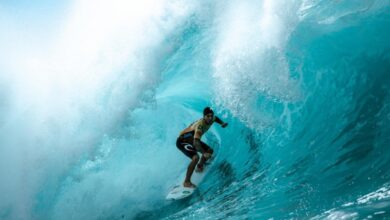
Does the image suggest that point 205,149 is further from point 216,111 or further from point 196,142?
point 216,111

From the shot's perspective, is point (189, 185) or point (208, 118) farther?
point (189, 185)

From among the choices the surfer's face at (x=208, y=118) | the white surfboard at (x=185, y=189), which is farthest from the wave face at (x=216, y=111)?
the surfer's face at (x=208, y=118)

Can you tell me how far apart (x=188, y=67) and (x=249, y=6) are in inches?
116

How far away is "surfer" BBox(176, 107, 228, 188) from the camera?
8.20m

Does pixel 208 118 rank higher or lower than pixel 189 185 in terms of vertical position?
higher

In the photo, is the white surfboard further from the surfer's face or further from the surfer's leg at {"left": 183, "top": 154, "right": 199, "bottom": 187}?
the surfer's face

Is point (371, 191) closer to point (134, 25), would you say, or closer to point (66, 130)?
point (66, 130)

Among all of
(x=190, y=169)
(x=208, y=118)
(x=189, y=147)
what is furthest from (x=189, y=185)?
(x=208, y=118)

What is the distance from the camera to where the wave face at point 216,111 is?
291 inches

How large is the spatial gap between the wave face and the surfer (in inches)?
19.0

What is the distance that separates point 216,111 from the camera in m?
11.5

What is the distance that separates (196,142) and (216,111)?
137 inches

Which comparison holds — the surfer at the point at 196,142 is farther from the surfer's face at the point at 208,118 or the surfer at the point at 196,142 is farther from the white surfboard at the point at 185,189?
the white surfboard at the point at 185,189

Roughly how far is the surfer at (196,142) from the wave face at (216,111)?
1.58 feet
